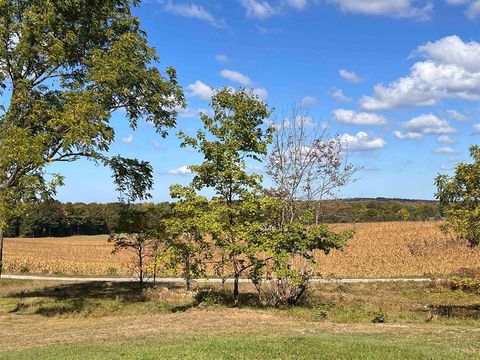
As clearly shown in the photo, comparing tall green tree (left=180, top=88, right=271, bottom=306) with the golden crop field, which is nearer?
tall green tree (left=180, top=88, right=271, bottom=306)

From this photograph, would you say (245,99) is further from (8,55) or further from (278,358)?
(278,358)

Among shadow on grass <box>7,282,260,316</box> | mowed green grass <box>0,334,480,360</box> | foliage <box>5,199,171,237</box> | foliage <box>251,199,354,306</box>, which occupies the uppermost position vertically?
foliage <box>5,199,171,237</box>

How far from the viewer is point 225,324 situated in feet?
47.0

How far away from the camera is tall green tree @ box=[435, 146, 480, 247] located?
15180mm

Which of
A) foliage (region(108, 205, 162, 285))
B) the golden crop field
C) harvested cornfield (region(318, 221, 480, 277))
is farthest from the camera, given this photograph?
the golden crop field

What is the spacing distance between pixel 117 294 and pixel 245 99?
1094cm

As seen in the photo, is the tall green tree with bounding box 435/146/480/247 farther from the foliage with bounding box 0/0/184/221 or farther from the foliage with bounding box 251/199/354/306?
the foliage with bounding box 0/0/184/221

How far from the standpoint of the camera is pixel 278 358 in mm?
8531

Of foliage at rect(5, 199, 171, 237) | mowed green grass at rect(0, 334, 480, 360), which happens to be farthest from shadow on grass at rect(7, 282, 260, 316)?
foliage at rect(5, 199, 171, 237)

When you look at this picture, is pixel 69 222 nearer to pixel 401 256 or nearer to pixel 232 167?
pixel 401 256

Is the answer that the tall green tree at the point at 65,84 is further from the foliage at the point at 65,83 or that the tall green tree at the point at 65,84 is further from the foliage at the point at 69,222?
the foliage at the point at 69,222

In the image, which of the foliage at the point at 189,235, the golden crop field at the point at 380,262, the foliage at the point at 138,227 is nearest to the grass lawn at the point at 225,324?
the foliage at the point at 189,235

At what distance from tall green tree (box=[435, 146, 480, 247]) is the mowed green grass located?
15.4ft

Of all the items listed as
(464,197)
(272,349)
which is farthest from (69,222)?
(272,349)
